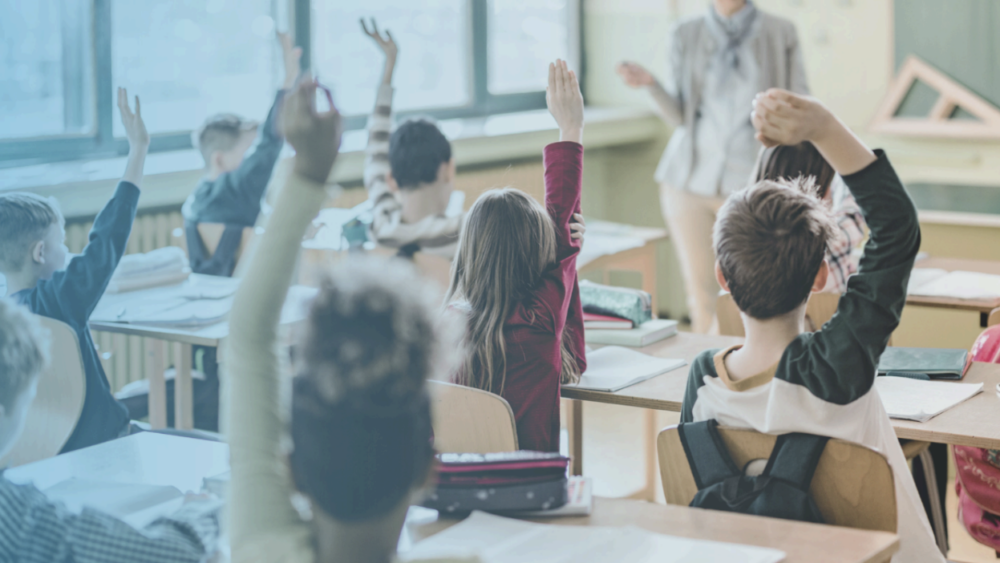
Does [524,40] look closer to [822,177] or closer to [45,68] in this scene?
[45,68]

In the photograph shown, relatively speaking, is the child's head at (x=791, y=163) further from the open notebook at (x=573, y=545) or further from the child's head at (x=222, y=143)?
the child's head at (x=222, y=143)

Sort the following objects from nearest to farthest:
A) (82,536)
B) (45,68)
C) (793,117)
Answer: (82,536)
(793,117)
(45,68)

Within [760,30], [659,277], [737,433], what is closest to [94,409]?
[737,433]

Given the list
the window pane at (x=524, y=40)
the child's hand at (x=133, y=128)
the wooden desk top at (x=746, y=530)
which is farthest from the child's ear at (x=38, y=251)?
the window pane at (x=524, y=40)

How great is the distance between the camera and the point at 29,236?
199 centimetres

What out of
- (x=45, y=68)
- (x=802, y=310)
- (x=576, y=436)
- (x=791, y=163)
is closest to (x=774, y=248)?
(x=802, y=310)

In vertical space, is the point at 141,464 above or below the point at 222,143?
below

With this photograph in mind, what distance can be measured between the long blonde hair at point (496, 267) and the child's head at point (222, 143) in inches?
60.7

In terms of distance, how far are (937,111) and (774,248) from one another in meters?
3.28

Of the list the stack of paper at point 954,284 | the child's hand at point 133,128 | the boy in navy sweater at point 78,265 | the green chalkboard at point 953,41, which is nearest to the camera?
the boy in navy sweater at point 78,265

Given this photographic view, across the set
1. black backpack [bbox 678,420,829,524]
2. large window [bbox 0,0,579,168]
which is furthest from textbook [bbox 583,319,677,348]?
large window [bbox 0,0,579,168]

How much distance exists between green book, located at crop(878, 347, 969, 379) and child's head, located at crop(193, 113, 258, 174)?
198 cm

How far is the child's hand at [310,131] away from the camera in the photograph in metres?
0.79

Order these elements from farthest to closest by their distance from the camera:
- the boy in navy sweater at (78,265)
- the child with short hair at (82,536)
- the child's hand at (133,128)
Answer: the child's hand at (133,128)
the boy in navy sweater at (78,265)
the child with short hair at (82,536)
